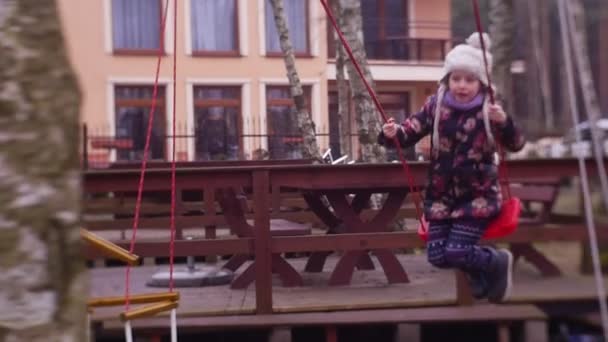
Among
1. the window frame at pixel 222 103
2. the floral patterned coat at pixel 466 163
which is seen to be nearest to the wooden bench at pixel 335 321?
the floral patterned coat at pixel 466 163

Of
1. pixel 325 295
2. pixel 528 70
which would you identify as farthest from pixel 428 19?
pixel 528 70

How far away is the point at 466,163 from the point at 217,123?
352 inches

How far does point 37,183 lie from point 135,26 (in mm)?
15080

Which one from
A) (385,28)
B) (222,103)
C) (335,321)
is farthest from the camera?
(222,103)

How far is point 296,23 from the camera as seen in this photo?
11695mm

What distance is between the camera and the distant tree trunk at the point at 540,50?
102ft

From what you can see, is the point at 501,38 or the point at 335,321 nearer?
the point at 335,321

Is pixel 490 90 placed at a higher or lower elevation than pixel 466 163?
higher

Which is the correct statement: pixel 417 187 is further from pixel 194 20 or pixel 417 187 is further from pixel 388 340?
Answer: pixel 194 20

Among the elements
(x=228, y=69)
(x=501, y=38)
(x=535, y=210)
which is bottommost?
(x=535, y=210)

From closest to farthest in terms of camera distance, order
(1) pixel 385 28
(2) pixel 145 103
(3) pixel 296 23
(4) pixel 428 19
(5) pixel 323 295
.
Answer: (5) pixel 323 295
(3) pixel 296 23
(1) pixel 385 28
(4) pixel 428 19
(2) pixel 145 103

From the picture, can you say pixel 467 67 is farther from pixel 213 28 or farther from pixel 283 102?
pixel 213 28

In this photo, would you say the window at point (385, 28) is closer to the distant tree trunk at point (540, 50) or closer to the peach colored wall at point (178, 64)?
the peach colored wall at point (178, 64)

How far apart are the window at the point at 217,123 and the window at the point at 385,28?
1837mm
